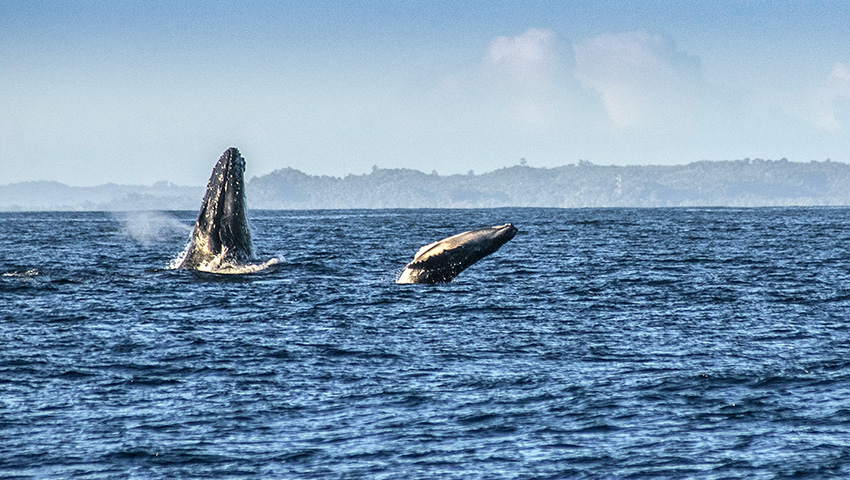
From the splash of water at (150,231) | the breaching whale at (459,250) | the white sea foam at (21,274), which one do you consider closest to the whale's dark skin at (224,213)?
the breaching whale at (459,250)

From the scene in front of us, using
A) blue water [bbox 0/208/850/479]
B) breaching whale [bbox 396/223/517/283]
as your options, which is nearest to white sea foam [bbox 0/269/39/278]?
blue water [bbox 0/208/850/479]

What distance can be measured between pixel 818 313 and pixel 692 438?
1249 cm

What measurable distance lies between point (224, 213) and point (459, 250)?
714 centimetres

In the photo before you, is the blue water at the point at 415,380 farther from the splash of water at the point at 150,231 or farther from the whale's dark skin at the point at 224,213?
the splash of water at the point at 150,231

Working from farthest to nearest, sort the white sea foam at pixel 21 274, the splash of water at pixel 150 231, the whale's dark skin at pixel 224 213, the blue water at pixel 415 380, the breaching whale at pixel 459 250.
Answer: the splash of water at pixel 150 231
the white sea foam at pixel 21 274
the whale's dark skin at pixel 224 213
the breaching whale at pixel 459 250
the blue water at pixel 415 380

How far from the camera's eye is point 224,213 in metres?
25.1

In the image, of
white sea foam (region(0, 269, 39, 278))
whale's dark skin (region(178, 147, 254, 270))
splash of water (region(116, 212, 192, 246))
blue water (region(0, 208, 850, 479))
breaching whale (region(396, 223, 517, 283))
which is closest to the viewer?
blue water (region(0, 208, 850, 479))

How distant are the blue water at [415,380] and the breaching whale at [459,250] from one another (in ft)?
3.19

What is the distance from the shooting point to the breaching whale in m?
20.0

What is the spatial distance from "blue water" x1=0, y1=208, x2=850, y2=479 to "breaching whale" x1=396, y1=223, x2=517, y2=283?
973 millimetres

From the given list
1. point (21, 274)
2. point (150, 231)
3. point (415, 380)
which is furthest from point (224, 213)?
point (150, 231)

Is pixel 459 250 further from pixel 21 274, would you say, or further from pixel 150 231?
pixel 150 231

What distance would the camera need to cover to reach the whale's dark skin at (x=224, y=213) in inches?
979

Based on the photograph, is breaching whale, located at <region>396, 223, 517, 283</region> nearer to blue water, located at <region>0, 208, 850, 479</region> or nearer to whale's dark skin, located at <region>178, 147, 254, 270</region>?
blue water, located at <region>0, 208, 850, 479</region>
